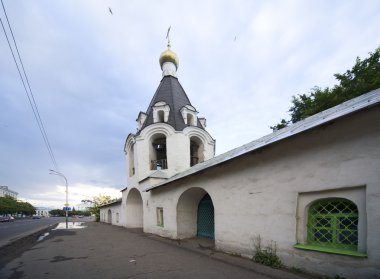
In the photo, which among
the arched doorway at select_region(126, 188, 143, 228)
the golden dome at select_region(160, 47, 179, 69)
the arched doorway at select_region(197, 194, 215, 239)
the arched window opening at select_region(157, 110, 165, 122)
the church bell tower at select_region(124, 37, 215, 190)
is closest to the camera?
the arched doorway at select_region(197, 194, 215, 239)

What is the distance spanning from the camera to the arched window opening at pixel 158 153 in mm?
14719

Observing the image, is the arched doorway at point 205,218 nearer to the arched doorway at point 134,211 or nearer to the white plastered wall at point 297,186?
the white plastered wall at point 297,186

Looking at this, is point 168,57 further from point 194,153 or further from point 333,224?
point 333,224

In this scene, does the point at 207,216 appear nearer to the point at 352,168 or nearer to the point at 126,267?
the point at 126,267

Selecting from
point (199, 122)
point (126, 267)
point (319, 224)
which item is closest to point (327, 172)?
point (319, 224)

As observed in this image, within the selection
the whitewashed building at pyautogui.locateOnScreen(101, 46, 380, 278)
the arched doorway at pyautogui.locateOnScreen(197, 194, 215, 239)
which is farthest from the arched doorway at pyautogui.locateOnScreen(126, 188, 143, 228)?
the whitewashed building at pyautogui.locateOnScreen(101, 46, 380, 278)

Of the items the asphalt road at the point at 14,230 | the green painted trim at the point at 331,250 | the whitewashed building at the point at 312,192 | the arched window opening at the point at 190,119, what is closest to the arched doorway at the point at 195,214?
the whitewashed building at the point at 312,192

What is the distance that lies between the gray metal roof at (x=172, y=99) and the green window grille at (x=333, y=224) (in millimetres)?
10221

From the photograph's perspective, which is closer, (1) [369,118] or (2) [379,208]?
(2) [379,208]

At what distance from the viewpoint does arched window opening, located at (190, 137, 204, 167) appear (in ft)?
50.3

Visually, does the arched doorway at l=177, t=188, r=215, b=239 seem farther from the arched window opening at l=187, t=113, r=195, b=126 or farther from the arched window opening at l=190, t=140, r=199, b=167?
the arched window opening at l=187, t=113, r=195, b=126

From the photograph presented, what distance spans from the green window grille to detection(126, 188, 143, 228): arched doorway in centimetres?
1377

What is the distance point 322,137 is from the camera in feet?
15.4

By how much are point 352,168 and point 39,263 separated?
27.1ft
